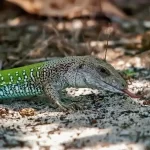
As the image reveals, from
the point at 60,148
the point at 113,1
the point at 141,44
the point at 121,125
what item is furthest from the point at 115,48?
the point at 60,148


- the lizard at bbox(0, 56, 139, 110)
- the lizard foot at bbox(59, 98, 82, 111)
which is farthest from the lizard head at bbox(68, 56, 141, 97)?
the lizard foot at bbox(59, 98, 82, 111)

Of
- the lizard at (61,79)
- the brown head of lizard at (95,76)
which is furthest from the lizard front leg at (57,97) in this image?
the brown head of lizard at (95,76)

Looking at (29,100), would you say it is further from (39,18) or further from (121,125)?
(39,18)

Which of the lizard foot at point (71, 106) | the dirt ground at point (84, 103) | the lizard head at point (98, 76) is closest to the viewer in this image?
the dirt ground at point (84, 103)

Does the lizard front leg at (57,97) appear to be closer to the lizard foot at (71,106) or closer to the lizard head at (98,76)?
the lizard foot at (71,106)

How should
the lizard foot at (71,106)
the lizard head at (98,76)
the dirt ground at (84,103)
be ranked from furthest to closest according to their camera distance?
the lizard foot at (71,106)
the lizard head at (98,76)
the dirt ground at (84,103)

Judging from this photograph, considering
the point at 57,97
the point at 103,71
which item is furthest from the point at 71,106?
the point at 103,71

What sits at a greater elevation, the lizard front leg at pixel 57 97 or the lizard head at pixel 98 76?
the lizard head at pixel 98 76
